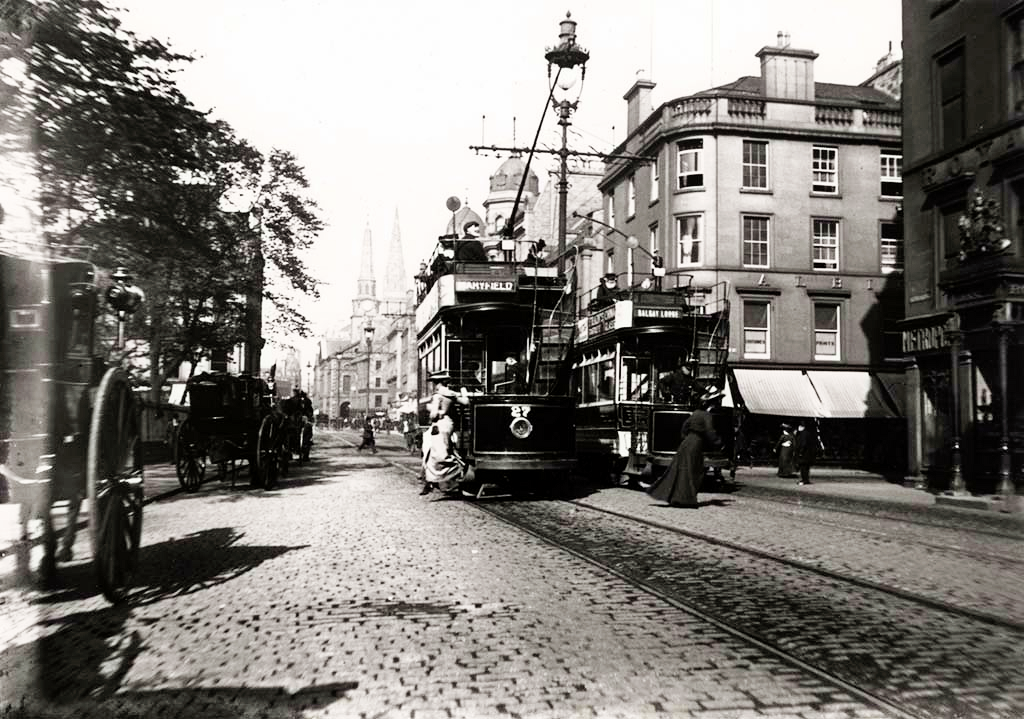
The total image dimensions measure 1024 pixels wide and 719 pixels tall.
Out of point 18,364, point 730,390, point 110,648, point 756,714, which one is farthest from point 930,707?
point 730,390

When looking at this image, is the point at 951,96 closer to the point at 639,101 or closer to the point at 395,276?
the point at 639,101

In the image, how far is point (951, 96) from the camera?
62.6ft

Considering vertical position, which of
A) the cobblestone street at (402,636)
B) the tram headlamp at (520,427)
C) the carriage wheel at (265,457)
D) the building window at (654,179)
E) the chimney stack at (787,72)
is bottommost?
the cobblestone street at (402,636)

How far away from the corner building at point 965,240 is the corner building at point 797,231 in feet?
33.9

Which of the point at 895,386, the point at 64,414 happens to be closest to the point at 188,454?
the point at 64,414

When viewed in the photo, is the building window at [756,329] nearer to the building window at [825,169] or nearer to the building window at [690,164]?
the building window at [690,164]

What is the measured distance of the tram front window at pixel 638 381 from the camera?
17250 mm

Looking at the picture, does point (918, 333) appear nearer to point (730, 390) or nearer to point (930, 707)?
point (730, 390)

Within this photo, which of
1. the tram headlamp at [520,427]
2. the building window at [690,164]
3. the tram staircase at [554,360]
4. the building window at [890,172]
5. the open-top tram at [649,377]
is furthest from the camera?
the building window at [890,172]

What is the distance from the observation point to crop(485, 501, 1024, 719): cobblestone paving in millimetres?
4262

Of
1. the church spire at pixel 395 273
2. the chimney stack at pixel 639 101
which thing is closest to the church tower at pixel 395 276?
the church spire at pixel 395 273

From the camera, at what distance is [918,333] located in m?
20.6

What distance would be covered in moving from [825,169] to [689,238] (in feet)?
19.6

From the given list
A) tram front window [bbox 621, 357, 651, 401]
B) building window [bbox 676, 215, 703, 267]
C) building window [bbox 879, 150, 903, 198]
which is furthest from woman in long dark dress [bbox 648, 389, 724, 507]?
building window [bbox 879, 150, 903, 198]
